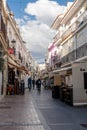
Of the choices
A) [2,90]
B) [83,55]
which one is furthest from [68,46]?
[2,90]

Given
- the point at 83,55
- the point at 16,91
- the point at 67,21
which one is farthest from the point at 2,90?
the point at 67,21

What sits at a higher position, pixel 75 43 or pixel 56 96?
pixel 75 43

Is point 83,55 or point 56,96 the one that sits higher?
point 83,55

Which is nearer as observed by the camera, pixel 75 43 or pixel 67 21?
pixel 75 43

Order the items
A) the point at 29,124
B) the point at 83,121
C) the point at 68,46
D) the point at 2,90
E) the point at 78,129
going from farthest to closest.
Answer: the point at 68,46
the point at 2,90
the point at 83,121
the point at 29,124
the point at 78,129

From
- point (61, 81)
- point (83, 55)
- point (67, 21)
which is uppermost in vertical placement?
point (67, 21)

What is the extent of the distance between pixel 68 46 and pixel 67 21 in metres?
6.17

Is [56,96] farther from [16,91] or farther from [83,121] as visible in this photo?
[83,121]

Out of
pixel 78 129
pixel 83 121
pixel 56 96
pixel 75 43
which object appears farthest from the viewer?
pixel 75 43

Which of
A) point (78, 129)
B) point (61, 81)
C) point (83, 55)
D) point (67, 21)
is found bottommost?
point (78, 129)

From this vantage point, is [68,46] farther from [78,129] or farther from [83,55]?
[78,129]

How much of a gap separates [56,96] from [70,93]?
741cm

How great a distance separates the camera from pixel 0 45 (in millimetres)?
31344

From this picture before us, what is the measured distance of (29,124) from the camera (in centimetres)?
1327
